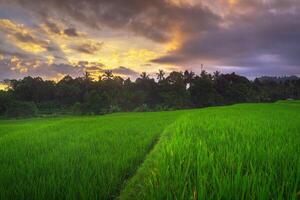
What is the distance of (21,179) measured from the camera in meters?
3.37

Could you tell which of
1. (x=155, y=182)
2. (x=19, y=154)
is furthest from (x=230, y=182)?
(x=19, y=154)

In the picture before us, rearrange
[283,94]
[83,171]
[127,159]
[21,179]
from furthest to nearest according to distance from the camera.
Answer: [283,94]
[127,159]
[83,171]
[21,179]

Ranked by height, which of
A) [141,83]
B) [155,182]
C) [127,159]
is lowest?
[127,159]

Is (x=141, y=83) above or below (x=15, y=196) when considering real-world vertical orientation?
above

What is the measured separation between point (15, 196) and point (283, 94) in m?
83.8

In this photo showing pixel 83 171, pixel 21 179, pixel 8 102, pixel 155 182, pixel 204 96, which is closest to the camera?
pixel 155 182

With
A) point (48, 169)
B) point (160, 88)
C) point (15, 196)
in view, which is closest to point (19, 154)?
point (48, 169)

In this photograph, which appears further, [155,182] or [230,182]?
[155,182]

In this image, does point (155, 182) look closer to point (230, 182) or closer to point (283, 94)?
point (230, 182)

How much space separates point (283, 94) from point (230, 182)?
83408 mm

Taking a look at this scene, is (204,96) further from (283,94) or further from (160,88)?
(283,94)

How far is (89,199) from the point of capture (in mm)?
2717

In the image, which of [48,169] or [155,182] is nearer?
[155,182]

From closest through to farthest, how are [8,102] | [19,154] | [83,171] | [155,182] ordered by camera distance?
[155,182] → [83,171] → [19,154] → [8,102]
